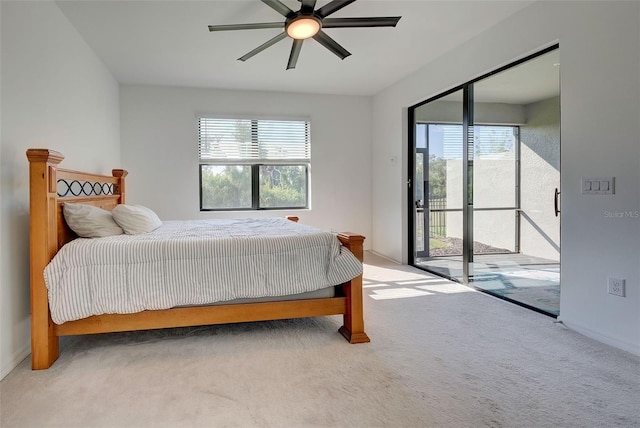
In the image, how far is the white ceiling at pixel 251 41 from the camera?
3.12 metres

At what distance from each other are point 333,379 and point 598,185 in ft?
6.99

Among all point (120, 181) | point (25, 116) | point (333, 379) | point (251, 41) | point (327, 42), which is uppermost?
point (251, 41)

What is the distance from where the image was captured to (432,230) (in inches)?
190

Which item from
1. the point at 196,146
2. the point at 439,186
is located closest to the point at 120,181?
the point at 196,146

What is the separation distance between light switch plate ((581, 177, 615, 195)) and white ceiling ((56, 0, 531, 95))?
1.50 meters

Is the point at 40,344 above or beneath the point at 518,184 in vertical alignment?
beneath

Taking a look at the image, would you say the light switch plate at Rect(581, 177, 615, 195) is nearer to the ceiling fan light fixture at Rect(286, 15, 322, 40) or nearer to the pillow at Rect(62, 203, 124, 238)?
the ceiling fan light fixture at Rect(286, 15, 322, 40)

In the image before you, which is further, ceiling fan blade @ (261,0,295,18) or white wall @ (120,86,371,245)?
white wall @ (120,86,371,245)

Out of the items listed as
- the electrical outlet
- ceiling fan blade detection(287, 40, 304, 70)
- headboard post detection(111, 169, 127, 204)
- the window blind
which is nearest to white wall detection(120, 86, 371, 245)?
the window blind

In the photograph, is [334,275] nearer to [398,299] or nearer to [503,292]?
[398,299]

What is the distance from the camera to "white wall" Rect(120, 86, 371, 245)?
17.3 feet

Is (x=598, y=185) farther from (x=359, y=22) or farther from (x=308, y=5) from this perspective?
(x=308, y=5)

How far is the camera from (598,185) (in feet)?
8.38

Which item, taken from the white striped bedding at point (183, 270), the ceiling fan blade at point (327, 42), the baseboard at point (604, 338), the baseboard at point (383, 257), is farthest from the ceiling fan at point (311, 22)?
the baseboard at point (383, 257)
